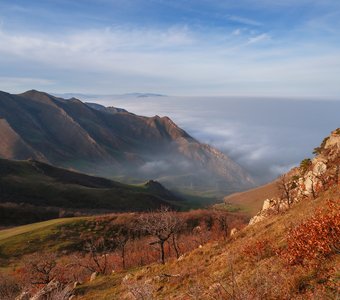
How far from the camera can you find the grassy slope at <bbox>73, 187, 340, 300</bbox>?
15.2 m

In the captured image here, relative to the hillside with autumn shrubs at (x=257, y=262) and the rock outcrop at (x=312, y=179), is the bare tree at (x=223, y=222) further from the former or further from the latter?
the hillside with autumn shrubs at (x=257, y=262)

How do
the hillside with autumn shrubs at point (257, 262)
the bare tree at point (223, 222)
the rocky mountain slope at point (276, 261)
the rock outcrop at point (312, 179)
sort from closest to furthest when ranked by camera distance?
the rocky mountain slope at point (276, 261) < the hillside with autumn shrubs at point (257, 262) < the rock outcrop at point (312, 179) < the bare tree at point (223, 222)

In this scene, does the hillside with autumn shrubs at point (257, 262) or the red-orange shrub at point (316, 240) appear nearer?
the hillside with autumn shrubs at point (257, 262)

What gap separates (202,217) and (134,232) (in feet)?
81.6

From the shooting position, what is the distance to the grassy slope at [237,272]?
1525 cm

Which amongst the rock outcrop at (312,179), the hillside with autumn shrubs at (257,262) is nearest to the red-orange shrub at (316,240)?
the hillside with autumn shrubs at (257,262)

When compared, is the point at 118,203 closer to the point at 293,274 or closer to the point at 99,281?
the point at 99,281

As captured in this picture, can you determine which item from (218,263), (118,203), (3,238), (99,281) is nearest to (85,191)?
(118,203)

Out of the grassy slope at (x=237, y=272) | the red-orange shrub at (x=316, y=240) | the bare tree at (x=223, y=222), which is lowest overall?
the bare tree at (x=223, y=222)

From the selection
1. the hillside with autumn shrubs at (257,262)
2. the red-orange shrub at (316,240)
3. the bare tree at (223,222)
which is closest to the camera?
the hillside with autumn shrubs at (257,262)

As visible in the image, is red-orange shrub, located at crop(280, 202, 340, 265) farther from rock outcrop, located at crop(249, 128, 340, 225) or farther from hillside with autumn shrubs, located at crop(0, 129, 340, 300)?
rock outcrop, located at crop(249, 128, 340, 225)

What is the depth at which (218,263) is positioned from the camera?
2497cm

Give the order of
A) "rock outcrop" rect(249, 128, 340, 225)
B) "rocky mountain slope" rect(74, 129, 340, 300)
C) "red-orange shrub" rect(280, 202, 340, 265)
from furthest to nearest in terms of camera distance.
Result: "rock outcrop" rect(249, 128, 340, 225) → "red-orange shrub" rect(280, 202, 340, 265) → "rocky mountain slope" rect(74, 129, 340, 300)

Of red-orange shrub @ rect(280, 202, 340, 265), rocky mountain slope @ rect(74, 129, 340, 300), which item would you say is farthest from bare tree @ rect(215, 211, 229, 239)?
red-orange shrub @ rect(280, 202, 340, 265)
